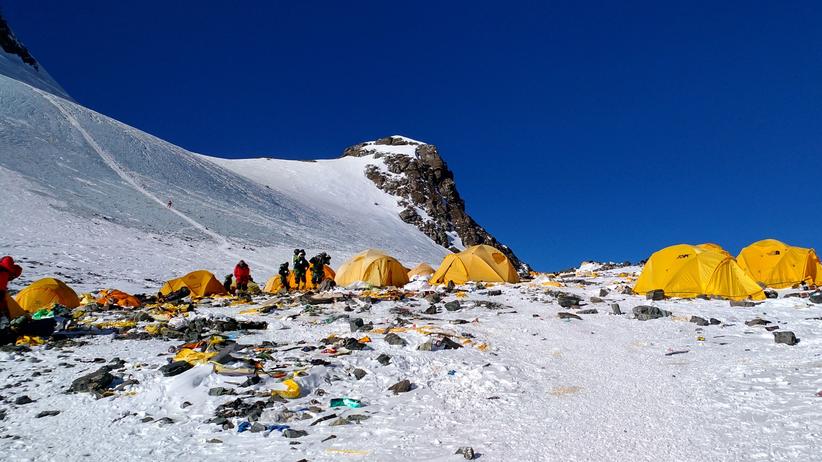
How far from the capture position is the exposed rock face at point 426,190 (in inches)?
3575

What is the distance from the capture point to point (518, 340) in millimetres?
10359

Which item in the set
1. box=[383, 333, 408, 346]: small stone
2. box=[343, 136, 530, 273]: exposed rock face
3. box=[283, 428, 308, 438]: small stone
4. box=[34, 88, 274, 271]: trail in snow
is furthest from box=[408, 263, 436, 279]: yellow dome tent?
box=[343, 136, 530, 273]: exposed rock face

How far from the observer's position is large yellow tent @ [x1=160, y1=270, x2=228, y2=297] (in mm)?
21453

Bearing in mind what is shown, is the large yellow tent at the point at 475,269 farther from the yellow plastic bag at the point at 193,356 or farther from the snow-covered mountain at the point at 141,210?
the snow-covered mountain at the point at 141,210

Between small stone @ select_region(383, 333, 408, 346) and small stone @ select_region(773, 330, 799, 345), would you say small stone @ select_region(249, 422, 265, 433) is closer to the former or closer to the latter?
small stone @ select_region(383, 333, 408, 346)

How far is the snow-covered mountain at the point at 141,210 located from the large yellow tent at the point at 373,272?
10.3 meters

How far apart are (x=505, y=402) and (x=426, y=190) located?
95.7m

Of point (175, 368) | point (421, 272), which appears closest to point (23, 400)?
point (175, 368)

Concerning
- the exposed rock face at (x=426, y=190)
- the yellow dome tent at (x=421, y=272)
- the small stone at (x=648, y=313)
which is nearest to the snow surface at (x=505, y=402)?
the small stone at (x=648, y=313)

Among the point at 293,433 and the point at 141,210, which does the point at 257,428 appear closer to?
the point at 293,433

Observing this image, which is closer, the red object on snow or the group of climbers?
the red object on snow

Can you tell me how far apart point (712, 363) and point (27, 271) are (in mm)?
27307

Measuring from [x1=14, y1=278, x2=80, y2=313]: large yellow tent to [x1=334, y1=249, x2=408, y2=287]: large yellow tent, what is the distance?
10.2 metres

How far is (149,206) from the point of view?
4578 centimetres
